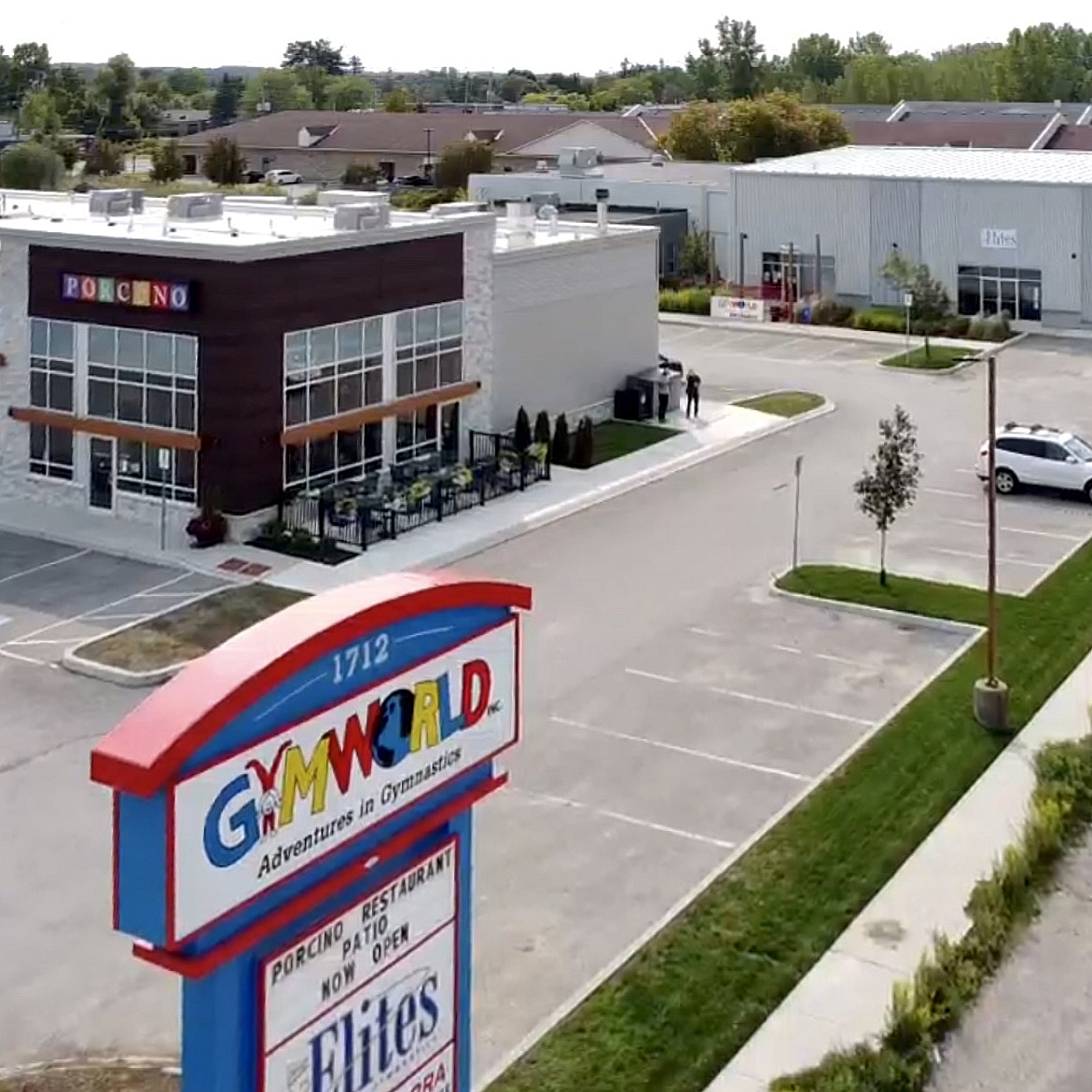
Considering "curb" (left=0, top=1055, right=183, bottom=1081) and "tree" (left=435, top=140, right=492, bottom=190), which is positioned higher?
"tree" (left=435, top=140, right=492, bottom=190)

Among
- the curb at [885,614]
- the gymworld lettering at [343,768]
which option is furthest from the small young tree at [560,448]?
the gymworld lettering at [343,768]

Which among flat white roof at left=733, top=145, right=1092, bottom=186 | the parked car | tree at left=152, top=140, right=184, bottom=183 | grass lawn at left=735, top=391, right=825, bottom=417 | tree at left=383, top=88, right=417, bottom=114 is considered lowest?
grass lawn at left=735, top=391, right=825, bottom=417

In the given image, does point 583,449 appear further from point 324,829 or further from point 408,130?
point 408,130

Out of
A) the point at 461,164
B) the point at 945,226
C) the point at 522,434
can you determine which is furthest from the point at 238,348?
the point at 461,164

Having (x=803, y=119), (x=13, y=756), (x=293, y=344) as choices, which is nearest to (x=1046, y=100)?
(x=803, y=119)

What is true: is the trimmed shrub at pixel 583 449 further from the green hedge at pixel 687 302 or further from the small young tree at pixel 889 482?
the green hedge at pixel 687 302

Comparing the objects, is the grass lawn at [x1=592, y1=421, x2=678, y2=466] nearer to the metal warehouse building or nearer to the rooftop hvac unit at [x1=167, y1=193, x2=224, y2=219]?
the rooftop hvac unit at [x1=167, y1=193, x2=224, y2=219]

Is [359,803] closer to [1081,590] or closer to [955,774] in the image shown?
[955,774]

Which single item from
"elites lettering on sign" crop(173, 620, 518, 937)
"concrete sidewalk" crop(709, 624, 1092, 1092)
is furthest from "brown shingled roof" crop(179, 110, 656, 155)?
"elites lettering on sign" crop(173, 620, 518, 937)
